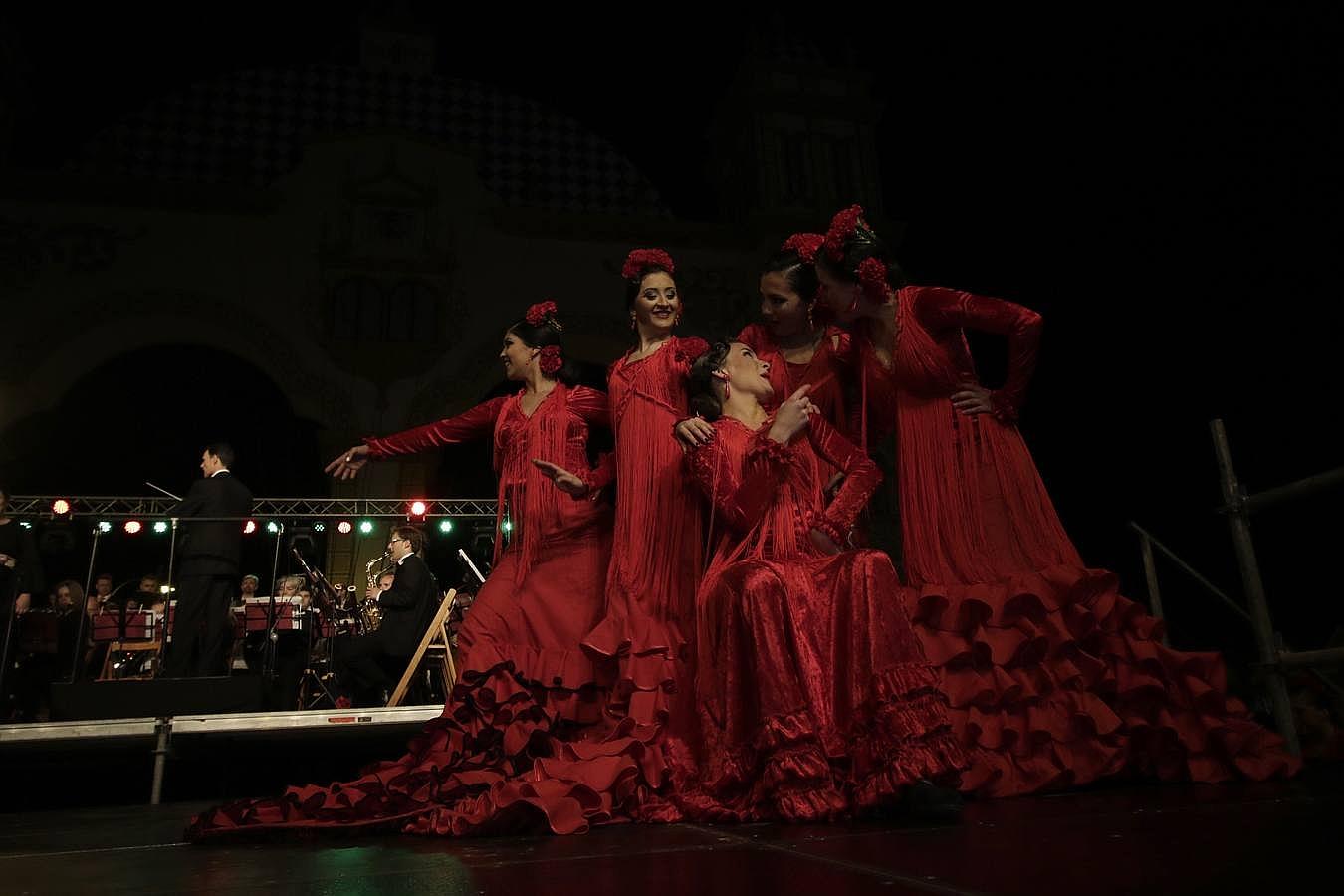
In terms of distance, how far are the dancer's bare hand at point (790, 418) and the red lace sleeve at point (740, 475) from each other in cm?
2

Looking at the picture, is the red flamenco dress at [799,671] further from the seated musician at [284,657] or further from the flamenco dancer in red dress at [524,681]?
the seated musician at [284,657]

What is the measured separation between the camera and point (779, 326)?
260cm

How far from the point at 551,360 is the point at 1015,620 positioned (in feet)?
5.01

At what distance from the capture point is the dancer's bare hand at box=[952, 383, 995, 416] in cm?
239

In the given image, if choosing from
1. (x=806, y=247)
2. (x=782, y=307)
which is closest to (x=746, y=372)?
Answer: (x=782, y=307)

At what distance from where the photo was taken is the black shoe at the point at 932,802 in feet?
5.38

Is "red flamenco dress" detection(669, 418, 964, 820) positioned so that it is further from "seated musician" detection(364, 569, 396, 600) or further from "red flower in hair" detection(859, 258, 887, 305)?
"seated musician" detection(364, 569, 396, 600)

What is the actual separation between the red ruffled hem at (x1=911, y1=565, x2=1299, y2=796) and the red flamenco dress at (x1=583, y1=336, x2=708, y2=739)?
603 millimetres

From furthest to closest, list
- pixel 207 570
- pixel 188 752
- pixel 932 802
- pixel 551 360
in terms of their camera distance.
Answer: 1. pixel 207 570
2. pixel 188 752
3. pixel 551 360
4. pixel 932 802

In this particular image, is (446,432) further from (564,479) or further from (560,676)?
(560,676)

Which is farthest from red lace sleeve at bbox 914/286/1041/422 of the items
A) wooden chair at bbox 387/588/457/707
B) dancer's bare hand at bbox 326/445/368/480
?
wooden chair at bbox 387/588/457/707

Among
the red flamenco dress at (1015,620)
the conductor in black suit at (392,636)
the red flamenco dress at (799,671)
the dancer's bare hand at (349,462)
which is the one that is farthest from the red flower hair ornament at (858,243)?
the conductor in black suit at (392,636)

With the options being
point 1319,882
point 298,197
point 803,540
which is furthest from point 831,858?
point 298,197

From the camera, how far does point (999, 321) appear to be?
7.64ft
